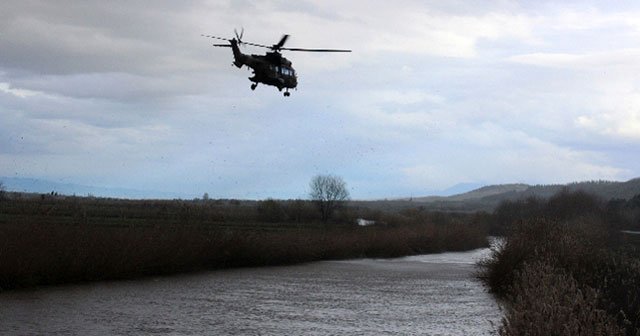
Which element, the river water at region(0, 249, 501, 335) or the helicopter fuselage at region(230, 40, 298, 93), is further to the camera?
the helicopter fuselage at region(230, 40, 298, 93)

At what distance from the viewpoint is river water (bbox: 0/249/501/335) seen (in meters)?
18.9

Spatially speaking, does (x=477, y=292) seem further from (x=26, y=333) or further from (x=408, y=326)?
(x=26, y=333)

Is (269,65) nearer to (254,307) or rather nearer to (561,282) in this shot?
(254,307)

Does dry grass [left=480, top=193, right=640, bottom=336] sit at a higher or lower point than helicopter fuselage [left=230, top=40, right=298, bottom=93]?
lower

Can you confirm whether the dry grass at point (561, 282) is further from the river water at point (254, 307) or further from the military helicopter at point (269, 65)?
the military helicopter at point (269, 65)

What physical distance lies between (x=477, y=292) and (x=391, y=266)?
17547 mm

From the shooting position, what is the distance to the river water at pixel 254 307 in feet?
62.0

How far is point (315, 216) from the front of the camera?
96.4 meters

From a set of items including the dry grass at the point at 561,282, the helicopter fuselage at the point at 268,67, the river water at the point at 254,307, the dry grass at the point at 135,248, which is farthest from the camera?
the helicopter fuselage at the point at 268,67

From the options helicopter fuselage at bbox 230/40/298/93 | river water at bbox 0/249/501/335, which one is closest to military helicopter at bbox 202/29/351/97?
helicopter fuselage at bbox 230/40/298/93

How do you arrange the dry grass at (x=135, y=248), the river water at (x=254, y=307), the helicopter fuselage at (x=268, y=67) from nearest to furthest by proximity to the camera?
the river water at (x=254, y=307) < the dry grass at (x=135, y=248) < the helicopter fuselage at (x=268, y=67)

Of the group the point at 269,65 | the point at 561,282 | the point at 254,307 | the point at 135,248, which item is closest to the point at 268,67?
the point at 269,65

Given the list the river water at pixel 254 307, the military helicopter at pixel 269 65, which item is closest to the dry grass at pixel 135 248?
the river water at pixel 254 307

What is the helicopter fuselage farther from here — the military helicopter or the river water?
the river water
